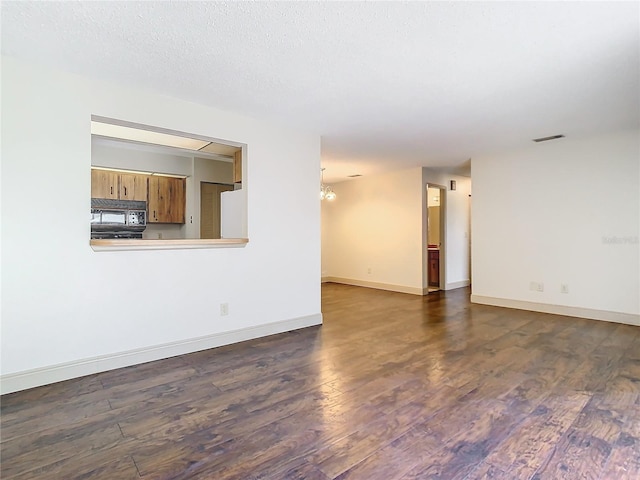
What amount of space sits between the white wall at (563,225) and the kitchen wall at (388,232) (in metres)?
1.10

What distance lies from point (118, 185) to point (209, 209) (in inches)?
57.3

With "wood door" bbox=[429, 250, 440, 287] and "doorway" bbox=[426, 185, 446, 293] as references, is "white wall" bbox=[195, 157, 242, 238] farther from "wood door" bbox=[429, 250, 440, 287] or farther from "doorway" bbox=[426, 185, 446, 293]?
"wood door" bbox=[429, 250, 440, 287]

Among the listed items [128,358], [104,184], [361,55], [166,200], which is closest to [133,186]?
[104,184]

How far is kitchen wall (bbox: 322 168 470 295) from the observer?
6.57 m

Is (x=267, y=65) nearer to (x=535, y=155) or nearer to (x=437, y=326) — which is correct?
(x=437, y=326)

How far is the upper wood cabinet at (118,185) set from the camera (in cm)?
553

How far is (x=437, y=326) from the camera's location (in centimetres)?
420

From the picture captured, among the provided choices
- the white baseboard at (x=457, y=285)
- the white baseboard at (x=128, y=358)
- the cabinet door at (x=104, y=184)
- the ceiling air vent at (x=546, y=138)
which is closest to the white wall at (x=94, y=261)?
the white baseboard at (x=128, y=358)

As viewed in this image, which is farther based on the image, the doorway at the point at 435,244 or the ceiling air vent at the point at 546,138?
the doorway at the point at 435,244

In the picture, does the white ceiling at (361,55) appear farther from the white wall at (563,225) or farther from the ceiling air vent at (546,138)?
the white wall at (563,225)

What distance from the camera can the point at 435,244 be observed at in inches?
306

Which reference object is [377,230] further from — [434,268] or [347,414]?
[347,414]

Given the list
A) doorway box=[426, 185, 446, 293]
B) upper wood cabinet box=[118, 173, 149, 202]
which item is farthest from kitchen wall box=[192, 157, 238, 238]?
doorway box=[426, 185, 446, 293]

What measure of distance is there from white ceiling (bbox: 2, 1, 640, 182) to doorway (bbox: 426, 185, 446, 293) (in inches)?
132
